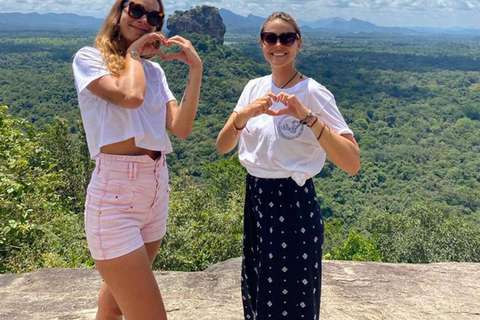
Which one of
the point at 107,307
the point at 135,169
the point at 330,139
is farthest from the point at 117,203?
the point at 330,139

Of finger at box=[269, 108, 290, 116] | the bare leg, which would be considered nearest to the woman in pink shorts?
the bare leg

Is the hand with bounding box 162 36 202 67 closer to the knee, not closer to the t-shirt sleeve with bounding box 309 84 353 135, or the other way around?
the t-shirt sleeve with bounding box 309 84 353 135

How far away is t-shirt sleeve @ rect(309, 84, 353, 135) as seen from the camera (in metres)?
2.13

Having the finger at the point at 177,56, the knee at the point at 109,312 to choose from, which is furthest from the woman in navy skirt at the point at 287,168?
the knee at the point at 109,312

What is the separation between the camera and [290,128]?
212cm

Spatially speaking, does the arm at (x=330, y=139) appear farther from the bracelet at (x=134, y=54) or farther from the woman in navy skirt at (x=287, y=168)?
the bracelet at (x=134, y=54)

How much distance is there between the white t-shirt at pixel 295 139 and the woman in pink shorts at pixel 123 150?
50cm

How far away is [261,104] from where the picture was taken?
79.7 inches

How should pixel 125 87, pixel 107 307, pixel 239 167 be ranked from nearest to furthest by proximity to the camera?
1. pixel 125 87
2. pixel 107 307
3. pixel 239 167

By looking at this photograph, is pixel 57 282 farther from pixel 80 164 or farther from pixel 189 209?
pixel 80 164

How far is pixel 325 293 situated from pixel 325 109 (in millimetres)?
2012

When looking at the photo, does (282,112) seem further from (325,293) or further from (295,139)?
(325,293)

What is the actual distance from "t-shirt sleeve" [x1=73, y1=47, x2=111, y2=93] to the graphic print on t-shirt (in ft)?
2.83

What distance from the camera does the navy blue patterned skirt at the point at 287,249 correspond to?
84.4 inches
